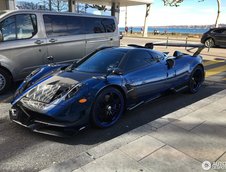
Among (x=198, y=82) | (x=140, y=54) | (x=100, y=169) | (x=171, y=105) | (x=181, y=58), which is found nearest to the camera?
(x=100, y=169)

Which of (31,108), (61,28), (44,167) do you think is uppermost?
(61,28)

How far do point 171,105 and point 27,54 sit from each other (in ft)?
12.4

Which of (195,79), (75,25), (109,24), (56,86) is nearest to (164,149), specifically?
(56,86)

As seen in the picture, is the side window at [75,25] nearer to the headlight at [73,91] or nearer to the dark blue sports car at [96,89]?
the dark blue sports car at [96,89]

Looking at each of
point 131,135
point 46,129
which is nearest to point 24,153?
point 46,129

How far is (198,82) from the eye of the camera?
6.03 metres

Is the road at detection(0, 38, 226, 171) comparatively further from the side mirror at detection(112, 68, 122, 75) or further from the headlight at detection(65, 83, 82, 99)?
the side mirror at detection(112, 68, 122, 75)

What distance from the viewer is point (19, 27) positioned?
232 inches

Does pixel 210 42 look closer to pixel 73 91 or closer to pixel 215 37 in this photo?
pixel 215 37

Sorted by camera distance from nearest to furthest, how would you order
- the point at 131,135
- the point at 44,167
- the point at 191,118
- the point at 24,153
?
the point at 44,167
the point at 24,153
the point at 131,135
the point at 191,118

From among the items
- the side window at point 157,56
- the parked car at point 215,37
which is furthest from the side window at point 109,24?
the parked car at point 215,37

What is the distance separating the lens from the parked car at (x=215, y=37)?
16.0 m

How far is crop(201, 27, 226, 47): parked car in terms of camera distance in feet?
52.5

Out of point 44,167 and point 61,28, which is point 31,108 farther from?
point 61,28
